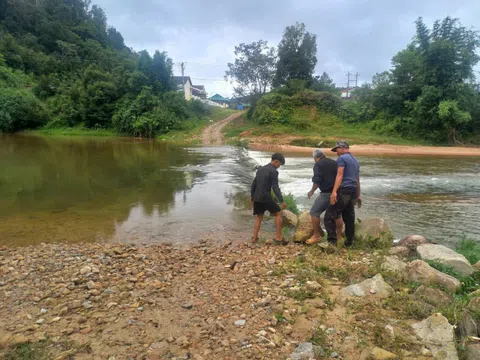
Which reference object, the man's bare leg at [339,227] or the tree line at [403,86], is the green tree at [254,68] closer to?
the tree line at [403,86]

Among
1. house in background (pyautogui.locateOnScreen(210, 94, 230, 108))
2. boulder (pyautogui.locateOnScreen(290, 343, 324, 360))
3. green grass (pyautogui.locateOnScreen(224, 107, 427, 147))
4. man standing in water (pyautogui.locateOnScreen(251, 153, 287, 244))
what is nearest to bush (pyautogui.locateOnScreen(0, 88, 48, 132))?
green grass (pyautogui.locateOnScreen(224, 107, 427, 147))

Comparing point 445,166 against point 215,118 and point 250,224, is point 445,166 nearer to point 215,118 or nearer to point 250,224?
point 250,224

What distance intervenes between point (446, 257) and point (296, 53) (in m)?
43.0

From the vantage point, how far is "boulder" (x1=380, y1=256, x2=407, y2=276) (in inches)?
187

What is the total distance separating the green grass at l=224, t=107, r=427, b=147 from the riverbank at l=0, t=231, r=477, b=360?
27.4 metres

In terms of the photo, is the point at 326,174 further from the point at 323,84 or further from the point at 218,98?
the point at 218,98

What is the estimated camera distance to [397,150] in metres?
28.1

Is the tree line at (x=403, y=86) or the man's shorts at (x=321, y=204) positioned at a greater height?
the tree line at (x=403, y=86)

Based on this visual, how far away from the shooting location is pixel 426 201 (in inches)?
431

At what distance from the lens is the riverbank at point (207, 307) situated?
320 centimetres

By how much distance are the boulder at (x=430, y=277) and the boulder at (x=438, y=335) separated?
3.68ft

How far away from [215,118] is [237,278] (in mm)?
45647

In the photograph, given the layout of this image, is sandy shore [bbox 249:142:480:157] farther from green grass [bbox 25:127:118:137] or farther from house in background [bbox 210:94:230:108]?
house in background [bbox 210:94:230:108]

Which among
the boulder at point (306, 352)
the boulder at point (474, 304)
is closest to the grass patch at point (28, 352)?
the boulder at point (306, 352)
